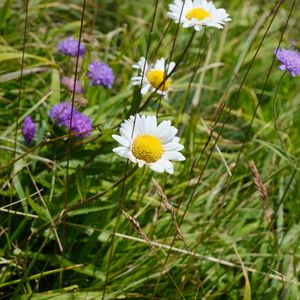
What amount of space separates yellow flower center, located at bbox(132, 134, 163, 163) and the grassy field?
38mm

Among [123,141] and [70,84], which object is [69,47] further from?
[123,141]

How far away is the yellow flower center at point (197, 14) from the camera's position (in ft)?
4.18

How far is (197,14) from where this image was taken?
50.4 inches

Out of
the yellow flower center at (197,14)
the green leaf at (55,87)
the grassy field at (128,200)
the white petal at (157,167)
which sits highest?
the yellow flower center at (197,14)

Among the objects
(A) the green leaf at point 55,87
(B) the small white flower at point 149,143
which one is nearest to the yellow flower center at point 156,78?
(A) the green leaf at point 55,87

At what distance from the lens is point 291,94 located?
226 centimetres

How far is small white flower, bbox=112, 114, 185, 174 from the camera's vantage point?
3.19 feet

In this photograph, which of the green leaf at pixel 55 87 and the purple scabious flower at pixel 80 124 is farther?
the green leaf at pixel 55 87

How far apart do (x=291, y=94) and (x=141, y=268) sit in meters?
1.20

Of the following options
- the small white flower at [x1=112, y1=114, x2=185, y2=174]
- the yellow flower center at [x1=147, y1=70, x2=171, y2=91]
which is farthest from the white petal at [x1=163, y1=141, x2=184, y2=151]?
the yellow flower center at [x1=147, y1=70, x2=171, y2=91]

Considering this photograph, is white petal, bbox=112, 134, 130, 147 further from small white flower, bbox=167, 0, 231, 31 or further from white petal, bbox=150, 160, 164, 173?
small white flower, bbox=167, 0, 231, 31

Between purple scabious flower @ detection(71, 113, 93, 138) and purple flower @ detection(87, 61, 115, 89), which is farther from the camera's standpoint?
purple flower @ detection(87, 61, 115, 89)

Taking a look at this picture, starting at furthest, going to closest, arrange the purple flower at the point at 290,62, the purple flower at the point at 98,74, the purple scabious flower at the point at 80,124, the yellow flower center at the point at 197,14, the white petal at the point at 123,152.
Answer: 1. the purple flower at the point at 98,74
2. the purple scabious flower at the point at 80,124
3. the yellow flower center at the point at 197,14
4. the purple flower at the point at 290,62
5. the white petal at the point at 123,152

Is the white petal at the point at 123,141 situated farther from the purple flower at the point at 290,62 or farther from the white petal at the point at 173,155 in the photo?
the purple flower at the point at 290,62
